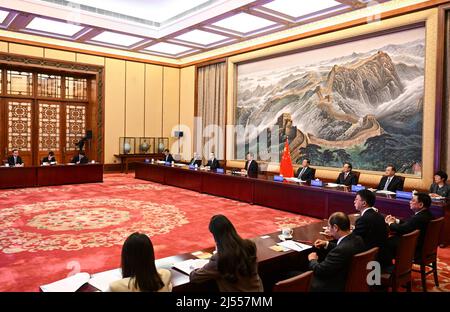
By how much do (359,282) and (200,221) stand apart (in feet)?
12.9

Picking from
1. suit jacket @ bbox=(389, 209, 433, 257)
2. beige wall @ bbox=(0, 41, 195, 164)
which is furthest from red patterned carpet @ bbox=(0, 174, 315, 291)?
beige wall @ bbox=(0, 41, 195, 164)

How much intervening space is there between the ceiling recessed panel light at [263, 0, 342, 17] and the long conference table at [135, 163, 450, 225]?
378 cm

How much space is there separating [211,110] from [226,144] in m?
1.50

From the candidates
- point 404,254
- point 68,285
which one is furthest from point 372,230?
point 68,285

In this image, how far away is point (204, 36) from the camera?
35.1ft

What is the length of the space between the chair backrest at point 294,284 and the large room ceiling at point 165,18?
663 centimetres

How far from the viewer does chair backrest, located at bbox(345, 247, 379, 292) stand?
2.44 metres

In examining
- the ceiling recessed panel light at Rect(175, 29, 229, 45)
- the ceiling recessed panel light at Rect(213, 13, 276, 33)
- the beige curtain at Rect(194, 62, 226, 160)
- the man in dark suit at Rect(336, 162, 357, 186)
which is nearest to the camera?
the man in dark suit at Rect(336, 162, 357, 186)

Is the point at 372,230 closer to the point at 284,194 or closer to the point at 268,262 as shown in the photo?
the point at 268,262

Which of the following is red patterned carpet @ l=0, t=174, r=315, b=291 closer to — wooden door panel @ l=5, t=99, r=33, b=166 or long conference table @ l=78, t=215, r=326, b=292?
long conference table @ l=78, t=215, r=326, b=292

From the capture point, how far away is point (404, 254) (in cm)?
298

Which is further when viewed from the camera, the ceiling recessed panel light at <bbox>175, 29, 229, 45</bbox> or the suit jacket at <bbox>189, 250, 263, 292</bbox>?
the ceiling recessed panel light at <bbox>175, 29, 229, 45</bbox>
